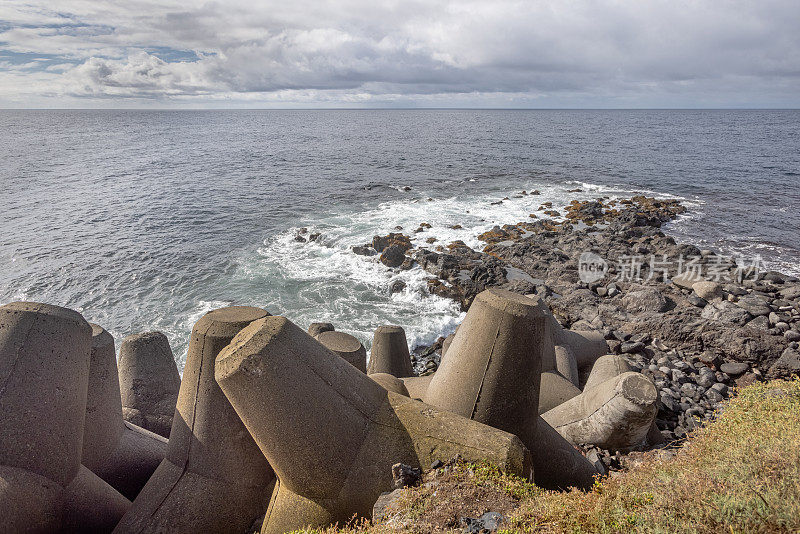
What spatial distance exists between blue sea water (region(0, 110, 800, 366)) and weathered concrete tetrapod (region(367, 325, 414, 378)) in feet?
15.6

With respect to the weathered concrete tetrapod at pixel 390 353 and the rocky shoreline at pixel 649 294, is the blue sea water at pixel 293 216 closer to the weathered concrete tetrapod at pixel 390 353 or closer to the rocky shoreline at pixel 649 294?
the rocky shoreline at pixel 649 294

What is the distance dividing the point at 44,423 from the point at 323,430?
2.94 m

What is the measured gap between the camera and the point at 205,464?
4.96m

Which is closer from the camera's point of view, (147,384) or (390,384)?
(390,384)

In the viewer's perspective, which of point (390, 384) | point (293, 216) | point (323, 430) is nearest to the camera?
point (323, 430)

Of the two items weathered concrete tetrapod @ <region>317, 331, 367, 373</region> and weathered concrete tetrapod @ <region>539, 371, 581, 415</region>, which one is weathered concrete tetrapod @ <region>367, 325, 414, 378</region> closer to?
weathered concrete tetrapod @ <region>317, 331, 367, 373</region>

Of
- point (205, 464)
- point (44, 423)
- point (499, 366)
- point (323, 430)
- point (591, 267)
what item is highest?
point (499, 366)

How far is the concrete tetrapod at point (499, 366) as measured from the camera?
522 cm

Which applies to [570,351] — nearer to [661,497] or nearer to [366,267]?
[661,497]

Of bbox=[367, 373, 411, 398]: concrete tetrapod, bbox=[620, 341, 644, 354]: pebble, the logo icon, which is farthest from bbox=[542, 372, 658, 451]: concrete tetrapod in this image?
the logo icon

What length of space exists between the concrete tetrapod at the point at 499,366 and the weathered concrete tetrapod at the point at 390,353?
3.88m

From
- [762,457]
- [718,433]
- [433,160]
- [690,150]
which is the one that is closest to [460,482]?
[762,457]

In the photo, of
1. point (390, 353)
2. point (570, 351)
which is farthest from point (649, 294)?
point (390, 353)

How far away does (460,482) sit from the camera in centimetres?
402
